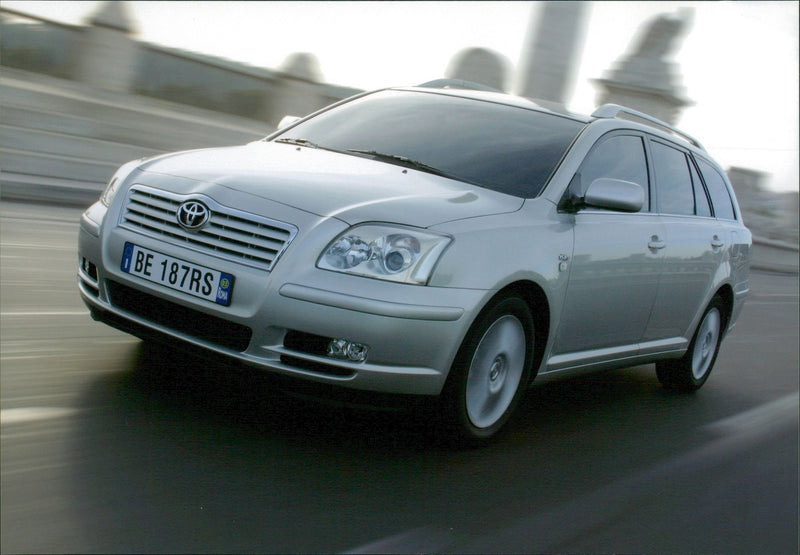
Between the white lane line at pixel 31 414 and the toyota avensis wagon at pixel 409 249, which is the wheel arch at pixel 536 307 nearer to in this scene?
the toyota avensis wagon at pixel 409 249

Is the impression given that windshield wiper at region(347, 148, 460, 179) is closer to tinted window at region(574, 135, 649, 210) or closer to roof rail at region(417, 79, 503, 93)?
tinted window at region(574, 135, 649, 210)

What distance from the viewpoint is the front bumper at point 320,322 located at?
387 centimetres

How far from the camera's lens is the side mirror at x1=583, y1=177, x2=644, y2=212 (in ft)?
16.3

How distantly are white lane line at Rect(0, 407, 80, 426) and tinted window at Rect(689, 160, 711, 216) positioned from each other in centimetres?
418

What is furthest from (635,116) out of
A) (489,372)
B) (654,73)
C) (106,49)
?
(654,73)

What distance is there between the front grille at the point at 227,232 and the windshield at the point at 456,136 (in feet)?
3.85

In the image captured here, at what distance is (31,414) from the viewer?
3.94m

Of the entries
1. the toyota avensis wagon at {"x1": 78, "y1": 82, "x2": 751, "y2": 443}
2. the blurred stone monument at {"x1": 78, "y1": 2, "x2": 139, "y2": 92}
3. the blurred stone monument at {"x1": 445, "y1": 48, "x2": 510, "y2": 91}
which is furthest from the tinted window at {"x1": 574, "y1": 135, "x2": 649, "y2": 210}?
the blurred stone monument at {"x1": 445, "y1": 48, "x2": 510, "y2": 91}

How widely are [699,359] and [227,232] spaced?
13.6 feet

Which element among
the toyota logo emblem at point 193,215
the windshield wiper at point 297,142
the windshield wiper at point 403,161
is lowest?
the toyota logo emblem at point 193,215

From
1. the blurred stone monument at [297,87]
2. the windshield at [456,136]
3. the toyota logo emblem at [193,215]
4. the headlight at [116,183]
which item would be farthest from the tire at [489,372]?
the blurred stone monument at [297,87]

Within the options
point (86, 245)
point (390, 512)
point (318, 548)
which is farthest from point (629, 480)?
point (86, 245)

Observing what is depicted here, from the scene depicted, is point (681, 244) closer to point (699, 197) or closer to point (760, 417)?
point (699, 197)

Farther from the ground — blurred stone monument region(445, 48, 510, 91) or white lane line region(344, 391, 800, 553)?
blurred stone monument region(445, 48, 510, 91)
